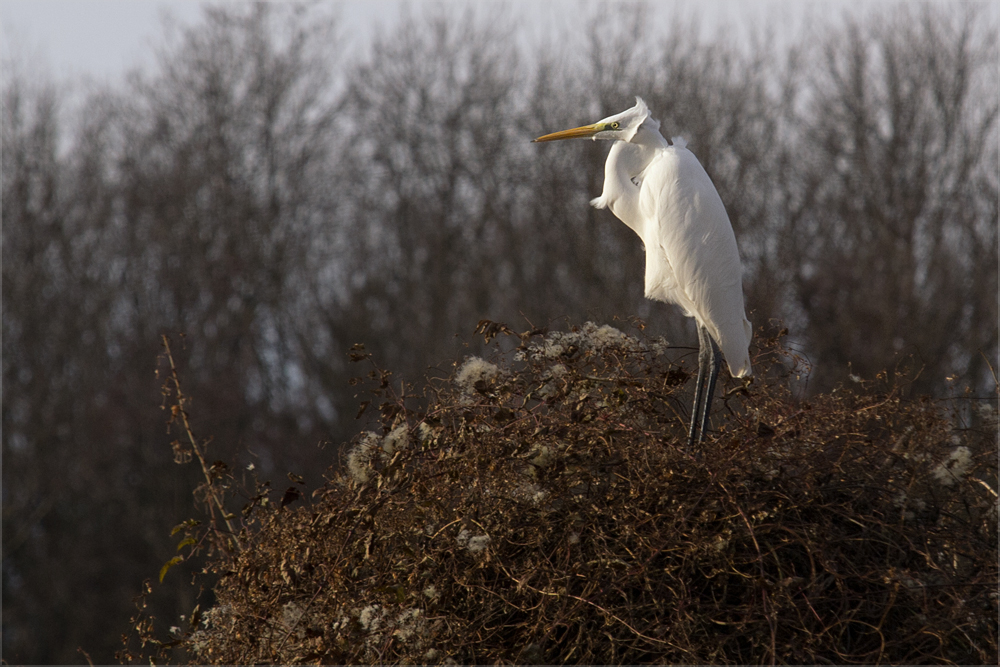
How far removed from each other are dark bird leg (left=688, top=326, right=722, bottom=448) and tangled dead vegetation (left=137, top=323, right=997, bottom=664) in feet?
1.03

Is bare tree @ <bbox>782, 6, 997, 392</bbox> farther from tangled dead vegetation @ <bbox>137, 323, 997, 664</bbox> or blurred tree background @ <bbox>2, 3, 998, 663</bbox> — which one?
tangled dead vegetation @ <bbox>137, 323, 997, 664</bbox>

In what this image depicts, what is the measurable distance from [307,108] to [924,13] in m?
8.53

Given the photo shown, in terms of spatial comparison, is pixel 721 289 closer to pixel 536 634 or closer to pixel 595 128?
pixel 595 128

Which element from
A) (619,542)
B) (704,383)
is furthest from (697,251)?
(619,542)

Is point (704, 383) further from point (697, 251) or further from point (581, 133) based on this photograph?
point (581, 133)

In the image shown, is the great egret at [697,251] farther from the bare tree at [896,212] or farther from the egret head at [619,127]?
the bare tree at [896,212]

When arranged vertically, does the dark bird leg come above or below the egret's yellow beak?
below

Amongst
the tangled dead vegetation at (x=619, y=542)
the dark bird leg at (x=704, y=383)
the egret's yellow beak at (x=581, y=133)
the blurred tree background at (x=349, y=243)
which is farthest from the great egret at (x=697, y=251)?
the blurred tree background at (x=349, y=243)

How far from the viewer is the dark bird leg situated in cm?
282

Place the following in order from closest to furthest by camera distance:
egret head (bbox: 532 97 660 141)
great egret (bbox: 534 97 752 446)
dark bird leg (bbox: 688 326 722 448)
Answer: dark bird leg (bbox: 688 326 722 448)
great egret (bbox: 534 97 752 446)
egret head (bbox: 532 97 660 141)

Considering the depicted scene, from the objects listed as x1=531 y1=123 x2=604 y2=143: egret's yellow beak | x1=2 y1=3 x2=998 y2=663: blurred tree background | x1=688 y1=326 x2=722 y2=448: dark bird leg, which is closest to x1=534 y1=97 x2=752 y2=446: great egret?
x1=688 y1=326 x2=722 y2=448: dark bird leg

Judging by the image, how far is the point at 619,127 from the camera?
329cm

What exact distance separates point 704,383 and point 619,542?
1.10 meters

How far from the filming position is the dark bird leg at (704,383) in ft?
9.25
